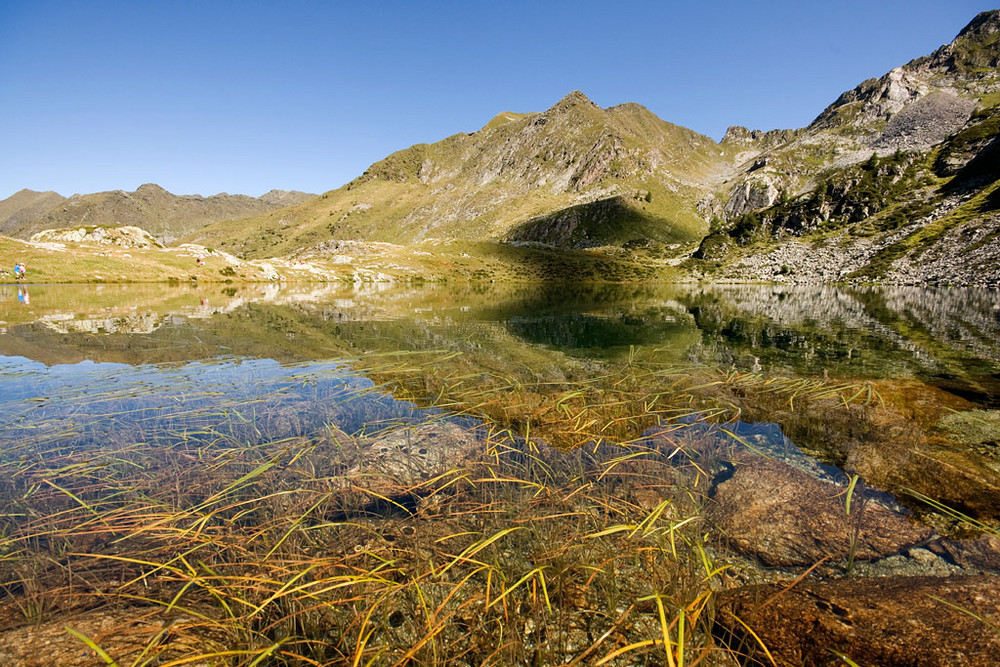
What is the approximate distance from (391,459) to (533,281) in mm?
105630

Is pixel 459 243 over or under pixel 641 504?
over

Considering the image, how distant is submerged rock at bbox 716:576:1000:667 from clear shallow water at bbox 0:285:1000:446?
22.4ft

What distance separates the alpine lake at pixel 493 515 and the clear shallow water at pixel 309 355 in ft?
0.53

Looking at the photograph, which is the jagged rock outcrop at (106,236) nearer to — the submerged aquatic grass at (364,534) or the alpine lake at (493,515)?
the alpine lake at (493,515)

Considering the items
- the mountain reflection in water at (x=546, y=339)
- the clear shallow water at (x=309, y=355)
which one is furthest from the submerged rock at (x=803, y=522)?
the mountain reflection in water at (x=546, y=339)

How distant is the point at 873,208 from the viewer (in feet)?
355

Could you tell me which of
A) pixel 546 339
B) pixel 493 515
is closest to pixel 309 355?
pixel 546 339

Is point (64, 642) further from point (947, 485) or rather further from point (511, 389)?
point (947, 485)

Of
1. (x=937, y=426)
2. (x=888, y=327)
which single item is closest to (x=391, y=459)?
(x=937, y=426)

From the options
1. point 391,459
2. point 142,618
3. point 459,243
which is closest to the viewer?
point 142,618

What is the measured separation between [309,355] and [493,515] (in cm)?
1237

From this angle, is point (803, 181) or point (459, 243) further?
point (803, 181)

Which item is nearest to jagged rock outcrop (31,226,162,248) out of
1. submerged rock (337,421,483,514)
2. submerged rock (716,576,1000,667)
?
submerged rock (337,421,483,514)

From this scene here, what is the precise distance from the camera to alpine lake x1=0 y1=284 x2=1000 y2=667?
3.11 m
